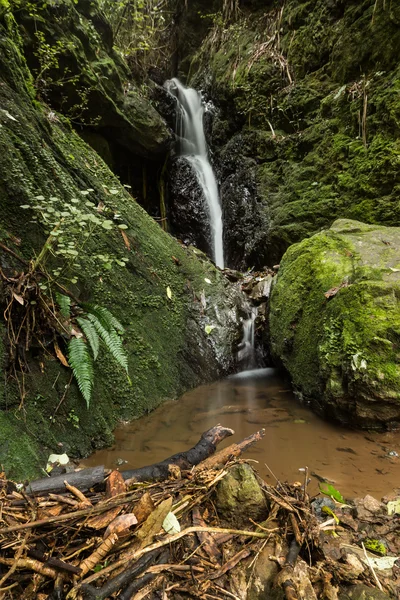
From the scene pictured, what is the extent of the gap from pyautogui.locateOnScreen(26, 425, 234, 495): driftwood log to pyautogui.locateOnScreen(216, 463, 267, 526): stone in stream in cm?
31

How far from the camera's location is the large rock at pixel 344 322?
11.0 feet

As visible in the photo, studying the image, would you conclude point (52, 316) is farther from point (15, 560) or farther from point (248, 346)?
point (248, 346)

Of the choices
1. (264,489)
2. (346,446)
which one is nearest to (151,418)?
(346,446)

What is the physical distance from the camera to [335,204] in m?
7.39

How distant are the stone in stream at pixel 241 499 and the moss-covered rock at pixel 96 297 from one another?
1327mm

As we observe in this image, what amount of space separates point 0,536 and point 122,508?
0.45m

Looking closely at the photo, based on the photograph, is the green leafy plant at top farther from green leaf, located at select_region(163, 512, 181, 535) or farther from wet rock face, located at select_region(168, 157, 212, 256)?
wet rock face, located at select_region(168, 157, 212, 256)

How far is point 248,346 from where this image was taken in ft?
18.7

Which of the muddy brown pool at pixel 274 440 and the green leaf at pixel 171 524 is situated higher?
the green leaf at pixel 171 524

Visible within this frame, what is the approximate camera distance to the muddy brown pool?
2.55 metres

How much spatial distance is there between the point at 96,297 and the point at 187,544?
2751 mm

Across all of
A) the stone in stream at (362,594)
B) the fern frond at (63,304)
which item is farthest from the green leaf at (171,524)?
the fern frond at (63,304)

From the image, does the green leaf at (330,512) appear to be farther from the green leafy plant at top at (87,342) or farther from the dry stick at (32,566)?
the green leafy plant at top at (87,342)

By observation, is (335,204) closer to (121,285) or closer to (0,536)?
(121,285)
